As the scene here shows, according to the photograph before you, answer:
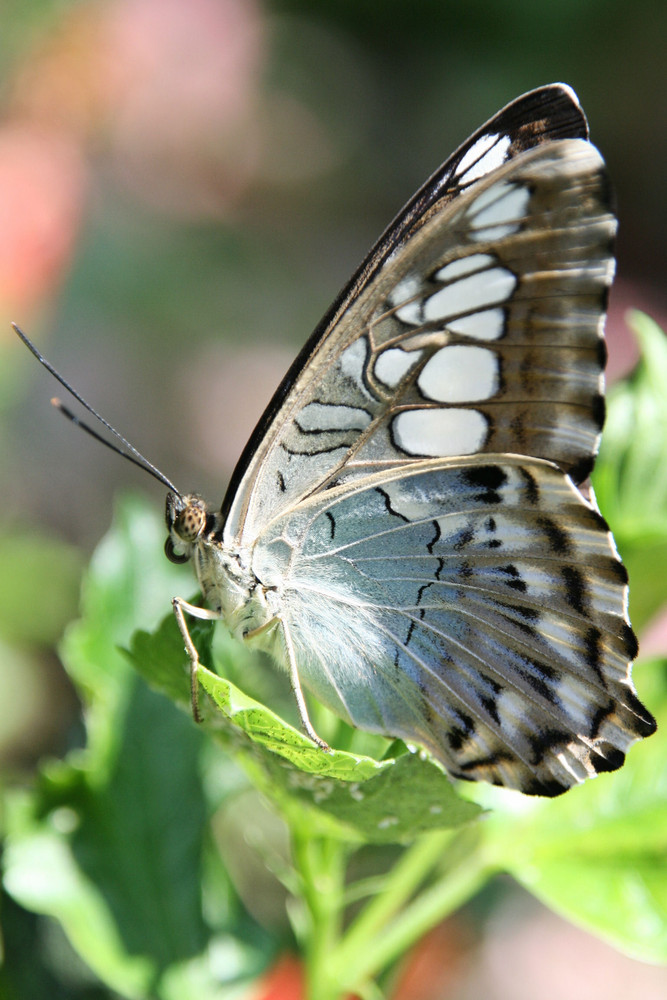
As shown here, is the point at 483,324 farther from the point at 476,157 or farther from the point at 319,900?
the point at 319,900

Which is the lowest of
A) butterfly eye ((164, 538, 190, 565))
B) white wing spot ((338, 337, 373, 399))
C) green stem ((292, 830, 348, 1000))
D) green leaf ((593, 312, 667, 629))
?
green stem ((292, 830, 348, 1000))

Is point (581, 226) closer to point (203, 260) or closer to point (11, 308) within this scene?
point (11, 308)

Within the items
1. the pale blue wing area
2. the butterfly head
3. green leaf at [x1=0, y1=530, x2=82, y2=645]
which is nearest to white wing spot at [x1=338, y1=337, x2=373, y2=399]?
the pale blue wing area

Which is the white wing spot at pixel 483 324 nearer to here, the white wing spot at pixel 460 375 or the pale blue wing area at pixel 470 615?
the white wing spot at pixel 460 375

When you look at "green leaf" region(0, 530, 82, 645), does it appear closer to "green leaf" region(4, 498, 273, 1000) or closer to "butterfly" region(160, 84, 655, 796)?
"green leaf" region(4, 498, 273, 1000)

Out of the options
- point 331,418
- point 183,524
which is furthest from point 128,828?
point 331,418
